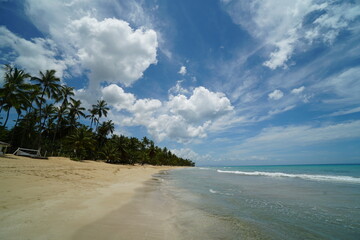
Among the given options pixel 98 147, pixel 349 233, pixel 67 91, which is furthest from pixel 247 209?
pixel 98 147

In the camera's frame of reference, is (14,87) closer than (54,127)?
Yes

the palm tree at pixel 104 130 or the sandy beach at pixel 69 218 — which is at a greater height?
the palm tree at pixel 104 130

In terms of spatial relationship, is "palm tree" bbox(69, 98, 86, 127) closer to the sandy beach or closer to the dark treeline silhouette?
the dark treeline silhouette

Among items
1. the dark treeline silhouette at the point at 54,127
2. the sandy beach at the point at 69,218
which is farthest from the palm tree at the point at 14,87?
the sandy beach at the point at 69,218

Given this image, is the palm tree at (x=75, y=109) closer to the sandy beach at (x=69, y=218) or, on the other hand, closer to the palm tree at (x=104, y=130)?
the palm tree at (x=104, y=130)

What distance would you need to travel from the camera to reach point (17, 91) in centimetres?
2425

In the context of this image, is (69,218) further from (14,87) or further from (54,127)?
(54,127)

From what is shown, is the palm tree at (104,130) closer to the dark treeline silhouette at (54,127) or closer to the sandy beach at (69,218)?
the dark treeline silhouette at (54,127)

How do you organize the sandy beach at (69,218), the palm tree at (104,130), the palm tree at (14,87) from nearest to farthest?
the sandy beach at (69,218)
the palm tree at (14,87)
the palm tree at (104,130)

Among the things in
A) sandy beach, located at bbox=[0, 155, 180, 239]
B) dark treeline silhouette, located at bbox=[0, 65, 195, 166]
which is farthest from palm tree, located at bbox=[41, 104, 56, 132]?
sandy beach, located at bbox=[0, 155, 180, 239]

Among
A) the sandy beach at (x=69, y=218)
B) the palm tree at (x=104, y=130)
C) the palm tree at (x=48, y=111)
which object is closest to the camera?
the sandy beach at (x=69, y=218)

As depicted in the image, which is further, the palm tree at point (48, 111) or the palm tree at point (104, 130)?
the palm tree at point (104, 130)

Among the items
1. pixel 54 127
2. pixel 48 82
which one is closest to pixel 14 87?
pixel 48 82

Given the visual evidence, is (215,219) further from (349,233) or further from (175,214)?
(349,233)
